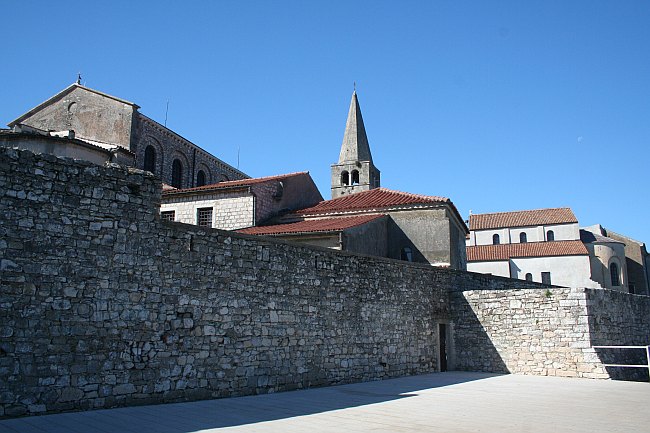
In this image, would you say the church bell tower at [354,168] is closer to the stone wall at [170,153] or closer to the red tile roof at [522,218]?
the stone wall at [170,153]

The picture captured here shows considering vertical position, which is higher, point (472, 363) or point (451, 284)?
point (451, 284)

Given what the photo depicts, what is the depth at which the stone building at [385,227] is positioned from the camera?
68.4ft

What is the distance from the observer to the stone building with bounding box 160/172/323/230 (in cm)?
2428

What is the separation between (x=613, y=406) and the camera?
1019cm

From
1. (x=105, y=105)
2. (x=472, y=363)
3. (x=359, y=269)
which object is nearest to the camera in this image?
(x=359, y=269)

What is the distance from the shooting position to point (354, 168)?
3809 centimetres

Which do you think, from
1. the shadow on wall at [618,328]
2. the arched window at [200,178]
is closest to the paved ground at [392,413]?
the shadow on wall at [618,328]

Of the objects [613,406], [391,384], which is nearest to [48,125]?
[391,384]

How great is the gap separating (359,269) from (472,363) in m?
6.24

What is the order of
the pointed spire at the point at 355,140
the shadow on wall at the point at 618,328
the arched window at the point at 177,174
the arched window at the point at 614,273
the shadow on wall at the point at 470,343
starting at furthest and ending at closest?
the arched window at the point at 614,273 < the pointed spire at the point at 355,140 < the arched window at the point at 177,174 < the shadow on wall at the point at 470,343 < the shadow on wall at the point at 618,328

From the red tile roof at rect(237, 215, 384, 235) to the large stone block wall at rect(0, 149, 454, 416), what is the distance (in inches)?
251

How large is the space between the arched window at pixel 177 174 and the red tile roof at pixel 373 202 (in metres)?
10.1

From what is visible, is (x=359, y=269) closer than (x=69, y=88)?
Yes

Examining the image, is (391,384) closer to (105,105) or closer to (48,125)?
(105,105)
